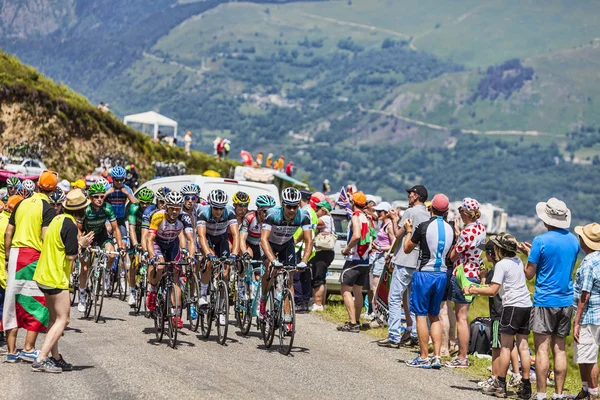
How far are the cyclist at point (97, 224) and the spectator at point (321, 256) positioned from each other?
13.2 ft

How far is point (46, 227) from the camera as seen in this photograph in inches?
448

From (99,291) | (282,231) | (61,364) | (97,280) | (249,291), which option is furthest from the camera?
(99,291)

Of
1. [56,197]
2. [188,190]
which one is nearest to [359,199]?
[188,190]

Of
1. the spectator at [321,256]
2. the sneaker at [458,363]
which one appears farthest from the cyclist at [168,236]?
the spectator at [321,256]

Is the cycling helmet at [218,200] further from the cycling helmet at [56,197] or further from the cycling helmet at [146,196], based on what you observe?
the cycling helmet at [56,197]

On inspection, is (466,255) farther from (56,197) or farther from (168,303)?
(56,197)

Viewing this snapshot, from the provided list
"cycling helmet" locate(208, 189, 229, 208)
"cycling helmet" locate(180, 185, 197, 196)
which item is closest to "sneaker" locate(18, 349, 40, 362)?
"cycling helmet" locate(208, 189, 229, 208)

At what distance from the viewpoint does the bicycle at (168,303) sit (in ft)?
43.1

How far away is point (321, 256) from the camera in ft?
61.3

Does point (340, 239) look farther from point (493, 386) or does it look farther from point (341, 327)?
point (493, 386)

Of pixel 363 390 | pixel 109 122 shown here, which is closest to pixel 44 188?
pixel 363 390

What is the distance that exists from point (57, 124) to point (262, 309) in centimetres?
3789

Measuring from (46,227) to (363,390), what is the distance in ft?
12.7

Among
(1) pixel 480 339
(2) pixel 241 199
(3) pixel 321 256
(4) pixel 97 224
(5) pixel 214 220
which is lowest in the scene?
(1) pixel 480 339
